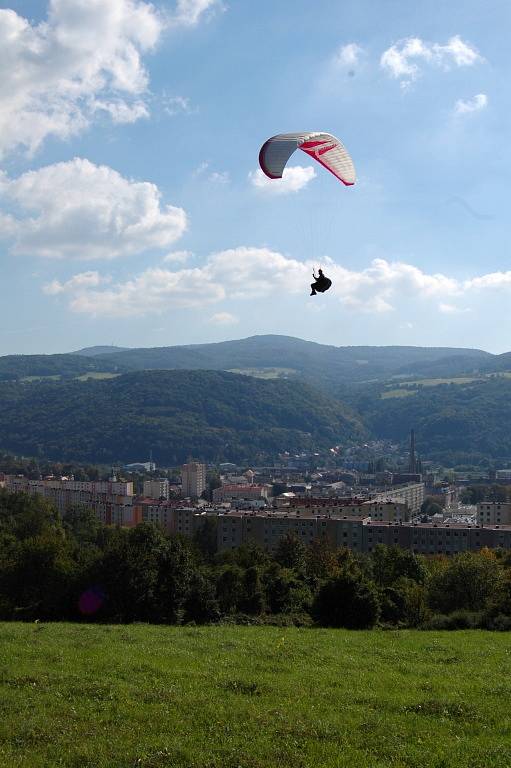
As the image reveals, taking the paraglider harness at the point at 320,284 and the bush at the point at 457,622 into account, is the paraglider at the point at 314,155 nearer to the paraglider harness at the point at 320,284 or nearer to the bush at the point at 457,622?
the paraglider harness at the point at 320,284

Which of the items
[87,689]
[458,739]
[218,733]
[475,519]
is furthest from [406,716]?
[475,519]

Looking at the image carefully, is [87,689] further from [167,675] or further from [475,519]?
[475,519]

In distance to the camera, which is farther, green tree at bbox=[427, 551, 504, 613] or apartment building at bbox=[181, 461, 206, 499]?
apartment building at bbox=[181, 461, 206, 499]

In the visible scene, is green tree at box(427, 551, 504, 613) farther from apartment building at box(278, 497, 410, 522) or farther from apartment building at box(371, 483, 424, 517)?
apartment building at box(371, 483, 424, 517)

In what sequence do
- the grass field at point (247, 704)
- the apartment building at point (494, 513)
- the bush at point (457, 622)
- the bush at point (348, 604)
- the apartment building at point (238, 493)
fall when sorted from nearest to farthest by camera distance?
the grass field at point (247, 704) < the bush at point (457, 622) < the bush at point (348, 604) < the apartment building at point (494, 513) < the apartment building at point (238, 493)

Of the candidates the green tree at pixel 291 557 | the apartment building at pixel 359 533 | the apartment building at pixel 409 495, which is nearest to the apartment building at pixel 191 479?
the apartment building at pixel 409 495

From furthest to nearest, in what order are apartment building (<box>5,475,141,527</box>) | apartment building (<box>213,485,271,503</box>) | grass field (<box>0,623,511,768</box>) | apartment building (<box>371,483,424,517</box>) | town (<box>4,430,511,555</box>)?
apartment building (<box>213,485,271,503</box>)
apartment building (<box>371,483,424,517</box>)
apartment building (<box>5,475,141,527</box>)
town (<box>4,430,511,555</box>)
grass field (<box>0,623,511,768</box>)

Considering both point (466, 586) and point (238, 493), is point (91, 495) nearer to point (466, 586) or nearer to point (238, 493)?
point (238, 493)

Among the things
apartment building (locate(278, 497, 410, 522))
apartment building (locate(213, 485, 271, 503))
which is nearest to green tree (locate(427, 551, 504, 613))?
apartment building (locate(278, 497, 410, 522))
